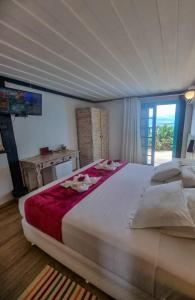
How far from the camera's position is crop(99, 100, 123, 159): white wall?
182 inches

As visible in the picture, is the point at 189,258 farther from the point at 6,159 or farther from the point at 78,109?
the point at 78,109

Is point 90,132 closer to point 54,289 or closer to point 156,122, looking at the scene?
point 156,122

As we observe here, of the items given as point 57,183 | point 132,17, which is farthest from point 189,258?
point 132,17

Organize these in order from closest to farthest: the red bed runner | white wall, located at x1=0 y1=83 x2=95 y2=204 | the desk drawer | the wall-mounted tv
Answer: the red bed runner → the wall-mounted tv → white wall, located at x1=0 y1=83 x2=95 y2=204 → the desk drawer

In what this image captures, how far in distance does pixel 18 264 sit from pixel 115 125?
416 centimetres

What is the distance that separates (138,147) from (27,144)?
3.12 meters

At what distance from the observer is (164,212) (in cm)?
113

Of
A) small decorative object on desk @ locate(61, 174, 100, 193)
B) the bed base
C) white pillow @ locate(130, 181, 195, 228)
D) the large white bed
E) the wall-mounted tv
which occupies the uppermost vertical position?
the wall-mounted tv

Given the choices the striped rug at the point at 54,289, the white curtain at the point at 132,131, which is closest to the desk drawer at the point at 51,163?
the striped rug at the point at 54,289

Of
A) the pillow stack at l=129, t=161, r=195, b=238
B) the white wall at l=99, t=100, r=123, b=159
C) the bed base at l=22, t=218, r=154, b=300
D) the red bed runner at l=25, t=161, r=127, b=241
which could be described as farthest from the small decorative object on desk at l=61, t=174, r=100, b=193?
the white wall at l=99, t=100, r=123, b=159

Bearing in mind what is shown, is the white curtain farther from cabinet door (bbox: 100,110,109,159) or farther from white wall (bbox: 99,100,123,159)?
cabinet door (bbox: 100,110,109,159)

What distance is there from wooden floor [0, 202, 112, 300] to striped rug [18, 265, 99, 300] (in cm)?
5

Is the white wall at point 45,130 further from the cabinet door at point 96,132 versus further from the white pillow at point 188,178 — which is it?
the white pillow at point 188,178

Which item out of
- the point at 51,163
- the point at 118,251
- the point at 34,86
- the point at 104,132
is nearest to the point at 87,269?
the point at 118,251
